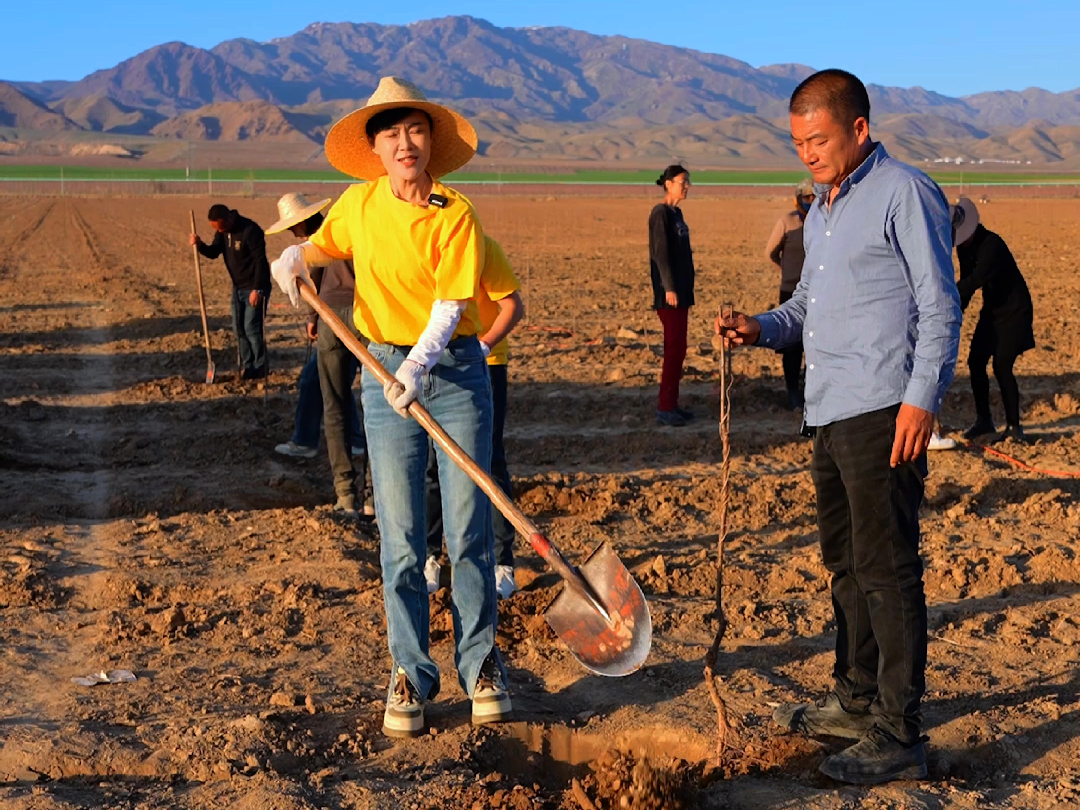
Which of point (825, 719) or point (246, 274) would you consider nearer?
point (825, 719)

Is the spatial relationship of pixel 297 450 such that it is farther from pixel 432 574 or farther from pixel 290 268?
pixel 290 268

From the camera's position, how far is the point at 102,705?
4.74 meters

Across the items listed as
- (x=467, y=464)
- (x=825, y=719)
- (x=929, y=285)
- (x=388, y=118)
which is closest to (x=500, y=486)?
(x=467, y=464)

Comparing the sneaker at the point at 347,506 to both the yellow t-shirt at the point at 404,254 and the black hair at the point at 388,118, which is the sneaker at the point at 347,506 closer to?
the yellow t-shirt at the point at 404,254

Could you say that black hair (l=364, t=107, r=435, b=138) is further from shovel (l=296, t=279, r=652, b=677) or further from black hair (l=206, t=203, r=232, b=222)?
black hair (l=206, t=203, r=232, b=222)

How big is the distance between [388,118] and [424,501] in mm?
1332

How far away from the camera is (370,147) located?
438 centimetres

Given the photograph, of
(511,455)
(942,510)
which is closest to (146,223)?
(511,455)

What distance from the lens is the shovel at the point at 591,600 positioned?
4113 millimetres

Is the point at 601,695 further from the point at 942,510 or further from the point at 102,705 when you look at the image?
the point at 942,510

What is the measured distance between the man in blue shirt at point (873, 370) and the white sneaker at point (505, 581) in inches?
84.9

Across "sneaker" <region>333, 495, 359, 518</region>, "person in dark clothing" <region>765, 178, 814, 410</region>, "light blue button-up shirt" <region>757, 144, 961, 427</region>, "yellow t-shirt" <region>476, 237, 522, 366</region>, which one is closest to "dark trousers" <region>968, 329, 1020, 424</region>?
"person in dark clothing" <region>765, 178, 814, 410</region>

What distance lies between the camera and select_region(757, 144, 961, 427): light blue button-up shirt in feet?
11.9

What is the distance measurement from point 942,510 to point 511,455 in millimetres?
3079
